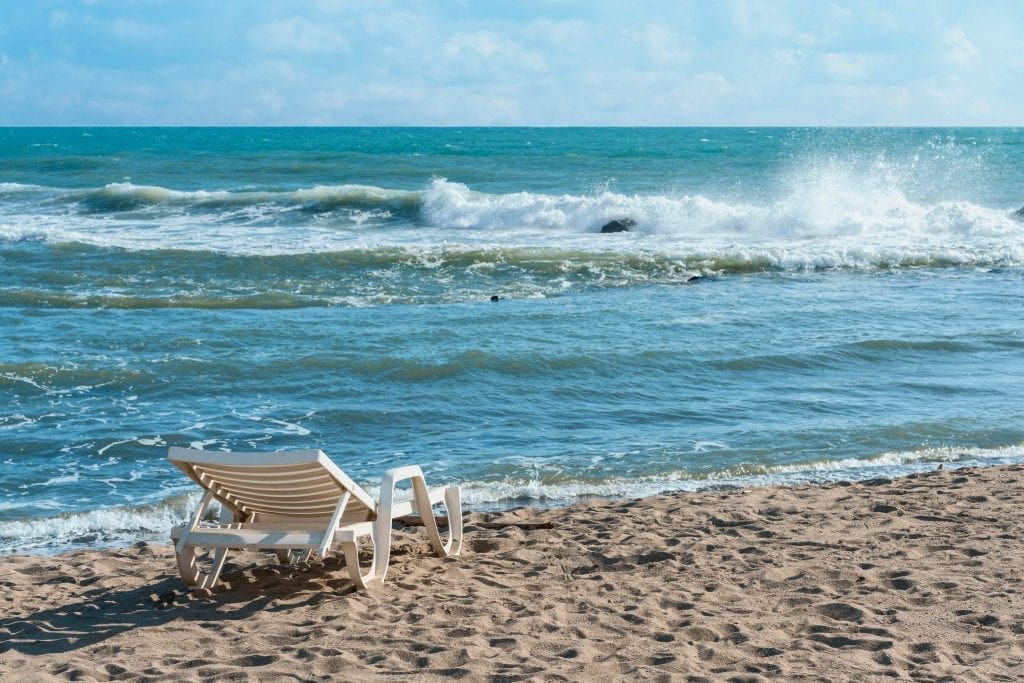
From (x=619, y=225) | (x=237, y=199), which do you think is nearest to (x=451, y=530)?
(x=619, y=225)

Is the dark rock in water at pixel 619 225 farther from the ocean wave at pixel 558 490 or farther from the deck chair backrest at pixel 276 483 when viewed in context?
the deck chair backrest at pixel 276 483

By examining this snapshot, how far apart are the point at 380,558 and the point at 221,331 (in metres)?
8.13

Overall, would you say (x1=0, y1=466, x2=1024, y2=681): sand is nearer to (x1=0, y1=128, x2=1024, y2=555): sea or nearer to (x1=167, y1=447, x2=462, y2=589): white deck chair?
(x1=167, y1=447, x2=462, y2=589): white deck chair

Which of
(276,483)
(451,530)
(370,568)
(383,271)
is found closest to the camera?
(276,483)

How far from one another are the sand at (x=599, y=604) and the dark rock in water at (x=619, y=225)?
18.7 m

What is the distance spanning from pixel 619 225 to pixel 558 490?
720 inches

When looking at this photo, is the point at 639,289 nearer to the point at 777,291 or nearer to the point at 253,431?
the point at 777,291

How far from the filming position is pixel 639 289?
55.5 ft

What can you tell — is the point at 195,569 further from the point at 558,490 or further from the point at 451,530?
the point at 558,490

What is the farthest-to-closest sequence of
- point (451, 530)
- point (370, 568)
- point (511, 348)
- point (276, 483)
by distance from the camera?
1. point (511, 348)
2. point (451, 530)
3. point (370, 568)
4. point (276, 483)

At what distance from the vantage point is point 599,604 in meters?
4.98

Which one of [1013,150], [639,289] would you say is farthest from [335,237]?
[1013,150]

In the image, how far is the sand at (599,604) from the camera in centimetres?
425

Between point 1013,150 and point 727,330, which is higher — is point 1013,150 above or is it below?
above
